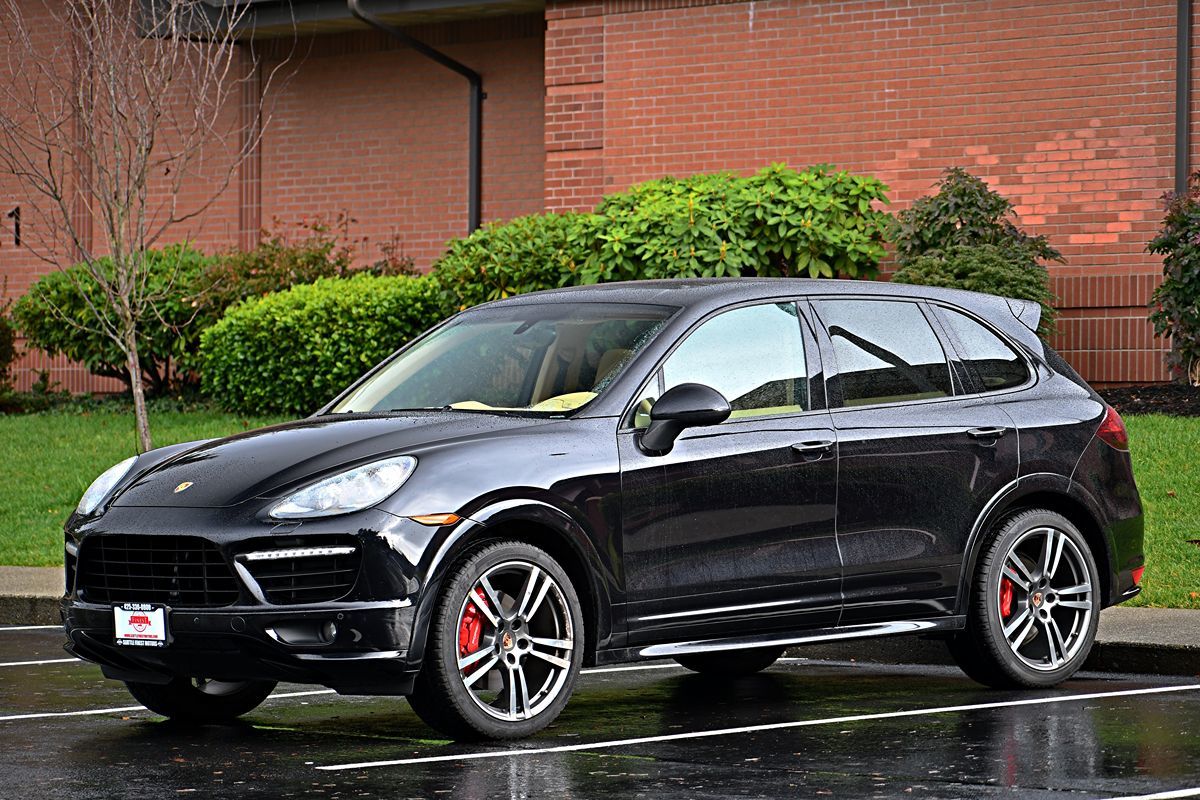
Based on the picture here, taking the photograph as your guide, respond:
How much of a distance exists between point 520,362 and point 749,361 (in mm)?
937

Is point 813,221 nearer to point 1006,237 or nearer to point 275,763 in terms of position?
point 1006,237

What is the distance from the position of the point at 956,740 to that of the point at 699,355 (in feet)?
5.98

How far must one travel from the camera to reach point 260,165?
24.2 m

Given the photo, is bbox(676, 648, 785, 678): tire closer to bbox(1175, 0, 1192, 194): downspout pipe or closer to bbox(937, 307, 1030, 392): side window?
bbox(937, 307, 1030, 392): side window

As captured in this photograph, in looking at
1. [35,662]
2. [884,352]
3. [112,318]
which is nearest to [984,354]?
[884,352]

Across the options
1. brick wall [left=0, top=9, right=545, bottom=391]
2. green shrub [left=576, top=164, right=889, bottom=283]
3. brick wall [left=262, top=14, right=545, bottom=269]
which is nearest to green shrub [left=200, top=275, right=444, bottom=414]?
green shrub [left=576, top=164, right=889, bottom=283]

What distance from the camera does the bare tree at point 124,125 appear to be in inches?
599

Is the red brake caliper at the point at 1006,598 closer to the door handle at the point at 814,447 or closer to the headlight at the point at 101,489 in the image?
the door handle at the point at 814,447

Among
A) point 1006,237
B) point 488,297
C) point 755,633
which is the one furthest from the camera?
point 488,297

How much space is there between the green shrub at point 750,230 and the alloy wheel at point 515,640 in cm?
957

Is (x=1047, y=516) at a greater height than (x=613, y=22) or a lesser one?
lesser

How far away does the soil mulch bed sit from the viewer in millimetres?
15594

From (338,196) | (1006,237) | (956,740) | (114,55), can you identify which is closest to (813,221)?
(1006,237)

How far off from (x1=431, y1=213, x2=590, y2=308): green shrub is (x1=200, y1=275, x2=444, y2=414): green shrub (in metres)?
0.53
